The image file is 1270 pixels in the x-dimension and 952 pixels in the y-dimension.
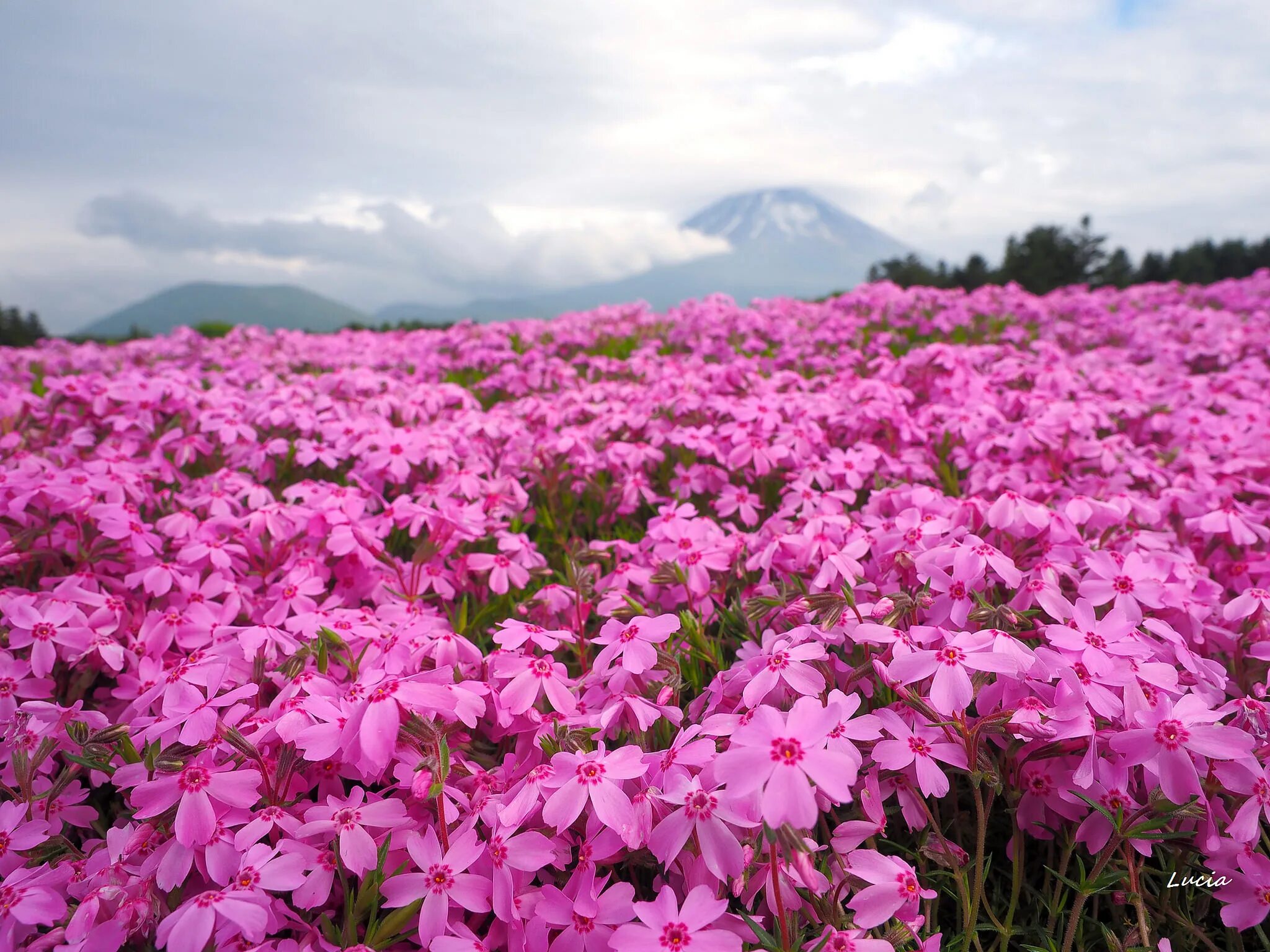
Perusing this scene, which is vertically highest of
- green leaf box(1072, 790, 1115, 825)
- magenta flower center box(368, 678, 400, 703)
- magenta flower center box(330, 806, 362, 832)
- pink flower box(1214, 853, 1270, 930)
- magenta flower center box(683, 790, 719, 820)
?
magenta flower center box(368, 678, 400, 703)

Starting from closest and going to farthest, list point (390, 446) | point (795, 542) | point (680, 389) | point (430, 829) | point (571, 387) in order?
point (430, 829) < point (795, 542) < point (390, 446) < point (680, 389) < point (571, 387)

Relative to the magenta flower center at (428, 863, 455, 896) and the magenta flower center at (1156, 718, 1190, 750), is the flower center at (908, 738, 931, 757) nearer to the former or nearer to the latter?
the magenta flower center at (1156, 718, 1190, 750)

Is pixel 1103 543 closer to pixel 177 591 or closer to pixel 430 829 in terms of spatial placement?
pixel 430 829

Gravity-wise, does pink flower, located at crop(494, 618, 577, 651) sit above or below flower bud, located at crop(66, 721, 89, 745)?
above

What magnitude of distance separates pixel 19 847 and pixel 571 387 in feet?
16.9

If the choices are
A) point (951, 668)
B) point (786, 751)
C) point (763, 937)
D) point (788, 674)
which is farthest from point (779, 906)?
point (951, 668)

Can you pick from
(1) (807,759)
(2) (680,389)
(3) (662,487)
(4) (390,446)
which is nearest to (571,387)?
(2) (680,389)

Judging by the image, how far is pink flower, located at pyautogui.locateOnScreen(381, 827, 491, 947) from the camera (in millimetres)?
1421

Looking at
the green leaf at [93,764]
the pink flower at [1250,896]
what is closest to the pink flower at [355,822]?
the green leaf at [93,764]

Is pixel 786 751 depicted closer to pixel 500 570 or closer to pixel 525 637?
pixel 525 637

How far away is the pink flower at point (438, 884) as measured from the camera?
1421mm

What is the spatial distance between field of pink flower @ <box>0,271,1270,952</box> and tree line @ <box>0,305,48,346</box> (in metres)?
22.1

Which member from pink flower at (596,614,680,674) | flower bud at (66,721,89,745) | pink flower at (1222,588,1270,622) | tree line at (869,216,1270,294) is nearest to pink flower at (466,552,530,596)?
pink flower at (596,614,680,674)

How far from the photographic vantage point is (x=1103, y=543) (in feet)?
8.70
